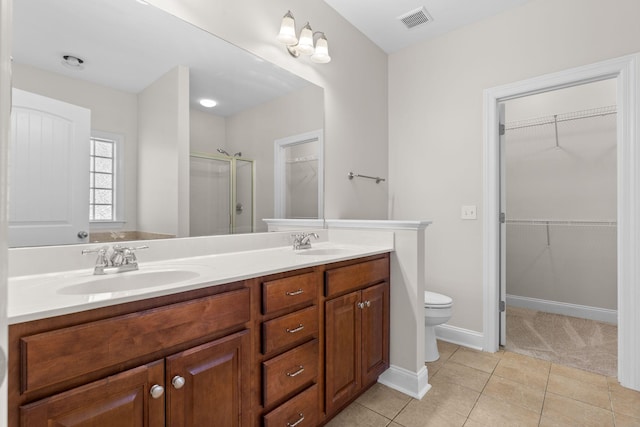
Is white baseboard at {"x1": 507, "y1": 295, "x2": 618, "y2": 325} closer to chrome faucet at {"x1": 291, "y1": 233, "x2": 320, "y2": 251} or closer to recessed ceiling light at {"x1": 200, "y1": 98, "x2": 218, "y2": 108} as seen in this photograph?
chrome faucet at {"x1": 291, "y1": 233, "x2": 320, "y2": 251}

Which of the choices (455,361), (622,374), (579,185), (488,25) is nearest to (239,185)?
(455,361)

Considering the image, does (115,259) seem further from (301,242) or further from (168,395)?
(301,242)

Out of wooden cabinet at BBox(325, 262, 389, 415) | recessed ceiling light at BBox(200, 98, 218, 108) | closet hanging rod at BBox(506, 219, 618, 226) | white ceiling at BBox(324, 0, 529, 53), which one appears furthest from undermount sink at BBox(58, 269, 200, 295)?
closet hanging rod at BBox(506, 219, 618, 226)

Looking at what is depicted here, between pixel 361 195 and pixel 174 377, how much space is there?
79.9 inches

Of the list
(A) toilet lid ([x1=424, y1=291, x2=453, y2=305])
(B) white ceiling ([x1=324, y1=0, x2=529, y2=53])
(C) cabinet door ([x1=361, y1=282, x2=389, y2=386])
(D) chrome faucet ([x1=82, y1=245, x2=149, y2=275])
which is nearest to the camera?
(D) chrome faucet ([x1=82, y1=245, x2=149, y2=275])

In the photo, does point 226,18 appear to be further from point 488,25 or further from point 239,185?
point 488,25

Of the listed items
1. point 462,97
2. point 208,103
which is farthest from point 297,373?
point 462,97

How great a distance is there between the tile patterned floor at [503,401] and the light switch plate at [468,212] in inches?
42.5

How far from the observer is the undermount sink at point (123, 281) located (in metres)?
1.05

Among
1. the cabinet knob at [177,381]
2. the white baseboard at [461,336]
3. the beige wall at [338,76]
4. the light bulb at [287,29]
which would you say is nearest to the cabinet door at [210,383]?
the cabinet knob at [177,381]

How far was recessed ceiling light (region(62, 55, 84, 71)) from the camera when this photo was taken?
3.96 feet

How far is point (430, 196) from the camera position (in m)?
2.73

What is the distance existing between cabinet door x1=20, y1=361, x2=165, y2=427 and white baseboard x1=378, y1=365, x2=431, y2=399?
1.41 meters

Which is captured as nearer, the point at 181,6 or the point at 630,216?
the point at 181,6
